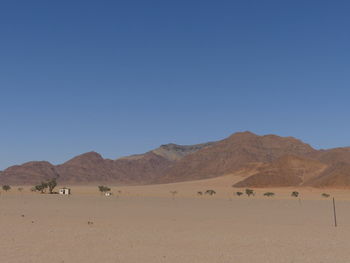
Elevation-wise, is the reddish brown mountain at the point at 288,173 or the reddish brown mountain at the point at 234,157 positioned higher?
the reddish brown mountain at the point at 234,157

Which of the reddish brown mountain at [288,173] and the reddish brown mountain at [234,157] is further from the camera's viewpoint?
the reddish brown mountain at [234,157]

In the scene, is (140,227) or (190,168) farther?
(190,168)

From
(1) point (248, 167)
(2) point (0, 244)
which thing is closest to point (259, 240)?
(2) point (0, 244)

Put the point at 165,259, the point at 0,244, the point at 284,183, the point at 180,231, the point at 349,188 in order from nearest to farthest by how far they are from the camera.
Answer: the point at 165,259
the point at 0,244
the point at 180,231
the point at 349,188
the point at 284,183

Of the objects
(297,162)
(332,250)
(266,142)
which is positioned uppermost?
(266,142)

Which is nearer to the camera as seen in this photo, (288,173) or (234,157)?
(288,173)

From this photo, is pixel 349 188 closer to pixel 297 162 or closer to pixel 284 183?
pixel 284 183

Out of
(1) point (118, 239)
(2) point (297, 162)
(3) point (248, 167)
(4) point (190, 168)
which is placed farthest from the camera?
(4) point (190, 168)

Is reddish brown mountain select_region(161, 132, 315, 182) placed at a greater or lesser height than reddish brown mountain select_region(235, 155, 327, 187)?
greater

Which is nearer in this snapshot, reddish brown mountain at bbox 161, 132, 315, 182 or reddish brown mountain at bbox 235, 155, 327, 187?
reddish brown mountain at bbox 235, 155, 327, 187

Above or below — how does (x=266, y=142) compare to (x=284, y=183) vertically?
above

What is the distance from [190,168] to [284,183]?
84.8m

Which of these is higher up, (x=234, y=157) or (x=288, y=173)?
(x=234, y=157)

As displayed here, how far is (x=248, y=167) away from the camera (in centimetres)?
15925
